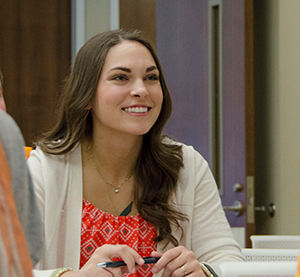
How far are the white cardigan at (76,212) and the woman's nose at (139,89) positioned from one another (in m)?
0.28

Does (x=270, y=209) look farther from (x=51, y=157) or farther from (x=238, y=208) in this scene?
(x=51, y=157)

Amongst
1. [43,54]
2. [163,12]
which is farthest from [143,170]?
[43,54]

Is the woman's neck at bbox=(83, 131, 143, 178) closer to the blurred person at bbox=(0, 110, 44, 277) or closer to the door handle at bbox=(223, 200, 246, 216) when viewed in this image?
the door handle at bbox=(223, 200, 246, 216)

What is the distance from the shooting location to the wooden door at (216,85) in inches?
95.9

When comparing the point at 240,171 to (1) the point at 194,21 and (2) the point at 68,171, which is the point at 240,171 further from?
(2) the point at 68,171

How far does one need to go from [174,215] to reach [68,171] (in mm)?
374

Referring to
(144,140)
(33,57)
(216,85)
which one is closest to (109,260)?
(144,140)

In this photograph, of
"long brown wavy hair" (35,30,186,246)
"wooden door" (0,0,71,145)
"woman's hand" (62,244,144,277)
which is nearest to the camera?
"woman's hand" (62,244,144,277)

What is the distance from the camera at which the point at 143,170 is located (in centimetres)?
163

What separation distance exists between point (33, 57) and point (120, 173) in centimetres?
226

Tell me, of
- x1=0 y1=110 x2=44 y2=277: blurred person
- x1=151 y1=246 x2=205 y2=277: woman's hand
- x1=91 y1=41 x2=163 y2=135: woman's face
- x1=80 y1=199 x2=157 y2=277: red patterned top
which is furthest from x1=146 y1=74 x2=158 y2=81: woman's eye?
x1=0 y1=110 x2=44 y2=277: blurred person

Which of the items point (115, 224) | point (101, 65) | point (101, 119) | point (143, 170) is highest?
point (101, 65)

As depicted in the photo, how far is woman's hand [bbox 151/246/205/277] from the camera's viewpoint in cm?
113

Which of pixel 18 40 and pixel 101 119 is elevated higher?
pixel 18 40
